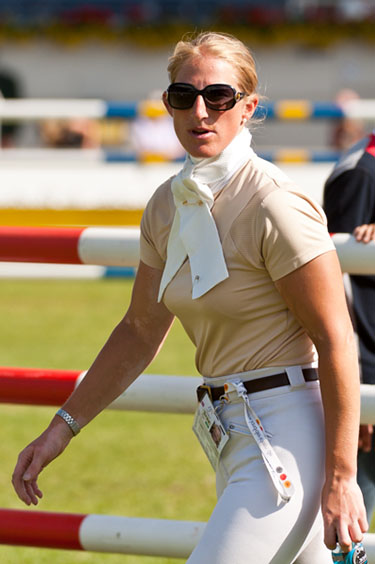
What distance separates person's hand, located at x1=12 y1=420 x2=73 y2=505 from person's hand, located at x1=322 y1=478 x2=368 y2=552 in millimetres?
729

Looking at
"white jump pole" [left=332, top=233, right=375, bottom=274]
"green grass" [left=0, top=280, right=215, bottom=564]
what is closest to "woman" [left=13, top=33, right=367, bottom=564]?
"white jump pole" [left=332, top=233, right=375, bottom=274]

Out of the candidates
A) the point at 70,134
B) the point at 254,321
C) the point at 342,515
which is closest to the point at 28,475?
the point at 254,321

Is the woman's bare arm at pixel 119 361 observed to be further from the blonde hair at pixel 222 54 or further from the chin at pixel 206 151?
the blonde hair at pixel 222 54

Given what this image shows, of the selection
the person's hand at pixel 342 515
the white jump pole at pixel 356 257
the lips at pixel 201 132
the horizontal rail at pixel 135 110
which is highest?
the lips at pixel 201 132

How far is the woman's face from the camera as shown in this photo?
7.93ft

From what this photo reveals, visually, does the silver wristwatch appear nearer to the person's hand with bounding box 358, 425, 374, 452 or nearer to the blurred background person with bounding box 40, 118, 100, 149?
the person's hand with bounding box 358, 425, 374, 452

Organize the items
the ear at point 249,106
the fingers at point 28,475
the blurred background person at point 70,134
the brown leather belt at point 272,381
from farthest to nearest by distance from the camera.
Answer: the blurred background person at point 70,134
the fingers at point 28,475
the ear at point 249,106
the brown leather belt at point 272,381

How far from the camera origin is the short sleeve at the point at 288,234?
226 cm

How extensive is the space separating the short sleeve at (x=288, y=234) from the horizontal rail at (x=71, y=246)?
2.69 ft

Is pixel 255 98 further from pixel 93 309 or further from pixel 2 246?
pixel 93 309

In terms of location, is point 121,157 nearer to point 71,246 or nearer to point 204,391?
point 71,246

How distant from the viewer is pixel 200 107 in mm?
2414

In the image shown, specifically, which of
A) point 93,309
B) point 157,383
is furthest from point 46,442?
point 93,309

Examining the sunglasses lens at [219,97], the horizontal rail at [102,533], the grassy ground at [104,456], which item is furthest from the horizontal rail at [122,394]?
the grassy ground at [104,456]
